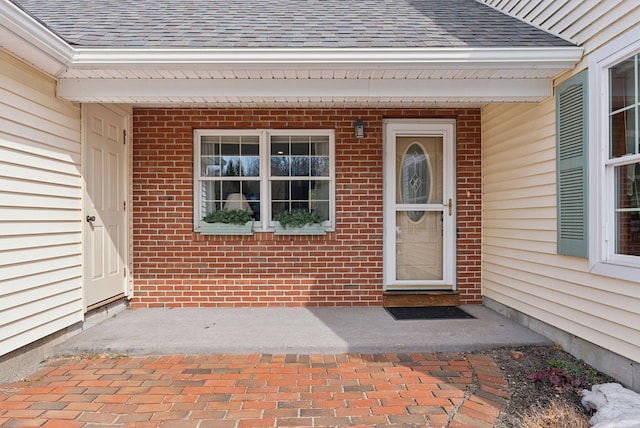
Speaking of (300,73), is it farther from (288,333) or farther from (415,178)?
(288,333)

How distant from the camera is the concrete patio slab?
3.31 meters

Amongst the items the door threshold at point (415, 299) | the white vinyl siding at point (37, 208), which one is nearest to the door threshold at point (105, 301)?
the white vinyl siding at point (37, 208)

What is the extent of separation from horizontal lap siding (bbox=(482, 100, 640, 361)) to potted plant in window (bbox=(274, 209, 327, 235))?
2.04m

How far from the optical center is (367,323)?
155 inches

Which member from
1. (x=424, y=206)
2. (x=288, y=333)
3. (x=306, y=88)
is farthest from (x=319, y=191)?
(x=288, y=333)

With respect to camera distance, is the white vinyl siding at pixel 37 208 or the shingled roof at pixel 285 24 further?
the shingled roof at pixel 285 24

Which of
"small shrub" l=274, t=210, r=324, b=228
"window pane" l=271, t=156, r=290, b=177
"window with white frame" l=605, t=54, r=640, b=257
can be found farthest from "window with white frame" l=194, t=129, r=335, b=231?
"window with white frame" l=605, t=54, r=640, b=257

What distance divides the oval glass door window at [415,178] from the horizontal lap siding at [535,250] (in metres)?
0.70

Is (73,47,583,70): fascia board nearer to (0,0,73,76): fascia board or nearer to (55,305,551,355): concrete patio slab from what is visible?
(0,0,73,76): fascia board

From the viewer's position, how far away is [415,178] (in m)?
4.80

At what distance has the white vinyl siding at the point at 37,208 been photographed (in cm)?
286

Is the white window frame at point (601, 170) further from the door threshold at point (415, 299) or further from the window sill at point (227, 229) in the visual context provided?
the window sill at point (227, 229)

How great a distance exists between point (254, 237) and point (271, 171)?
2.75ft

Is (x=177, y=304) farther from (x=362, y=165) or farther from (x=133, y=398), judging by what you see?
(x=362, y=165)
